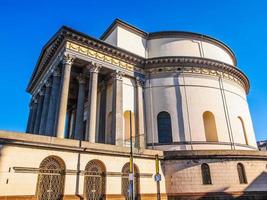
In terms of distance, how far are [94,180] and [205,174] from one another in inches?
317

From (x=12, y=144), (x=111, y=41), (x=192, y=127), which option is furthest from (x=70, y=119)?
(x=12, y=144)

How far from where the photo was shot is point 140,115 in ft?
69.8

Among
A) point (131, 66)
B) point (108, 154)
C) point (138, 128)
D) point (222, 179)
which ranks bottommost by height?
point (222, 179)

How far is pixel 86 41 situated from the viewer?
1991cm

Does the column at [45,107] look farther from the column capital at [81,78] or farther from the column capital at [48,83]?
the column capital at [81,78]

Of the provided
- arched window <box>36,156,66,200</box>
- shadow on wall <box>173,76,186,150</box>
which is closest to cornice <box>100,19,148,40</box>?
shadow on wall <box>173,76,186,150</box>

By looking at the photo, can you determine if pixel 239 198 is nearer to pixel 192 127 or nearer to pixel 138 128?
pixel 192 127

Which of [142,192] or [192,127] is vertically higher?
[192,127]

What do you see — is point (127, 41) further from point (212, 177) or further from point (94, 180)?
point (212, 177)

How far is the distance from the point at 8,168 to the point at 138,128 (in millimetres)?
11740

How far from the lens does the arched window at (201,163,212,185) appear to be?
16.4 m

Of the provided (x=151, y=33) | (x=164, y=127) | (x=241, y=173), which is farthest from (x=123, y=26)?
(x=241, y=173)

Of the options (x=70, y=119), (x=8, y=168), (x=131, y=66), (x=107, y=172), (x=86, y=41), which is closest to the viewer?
(x=8, y=168)

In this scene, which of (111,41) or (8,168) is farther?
(111,41)
